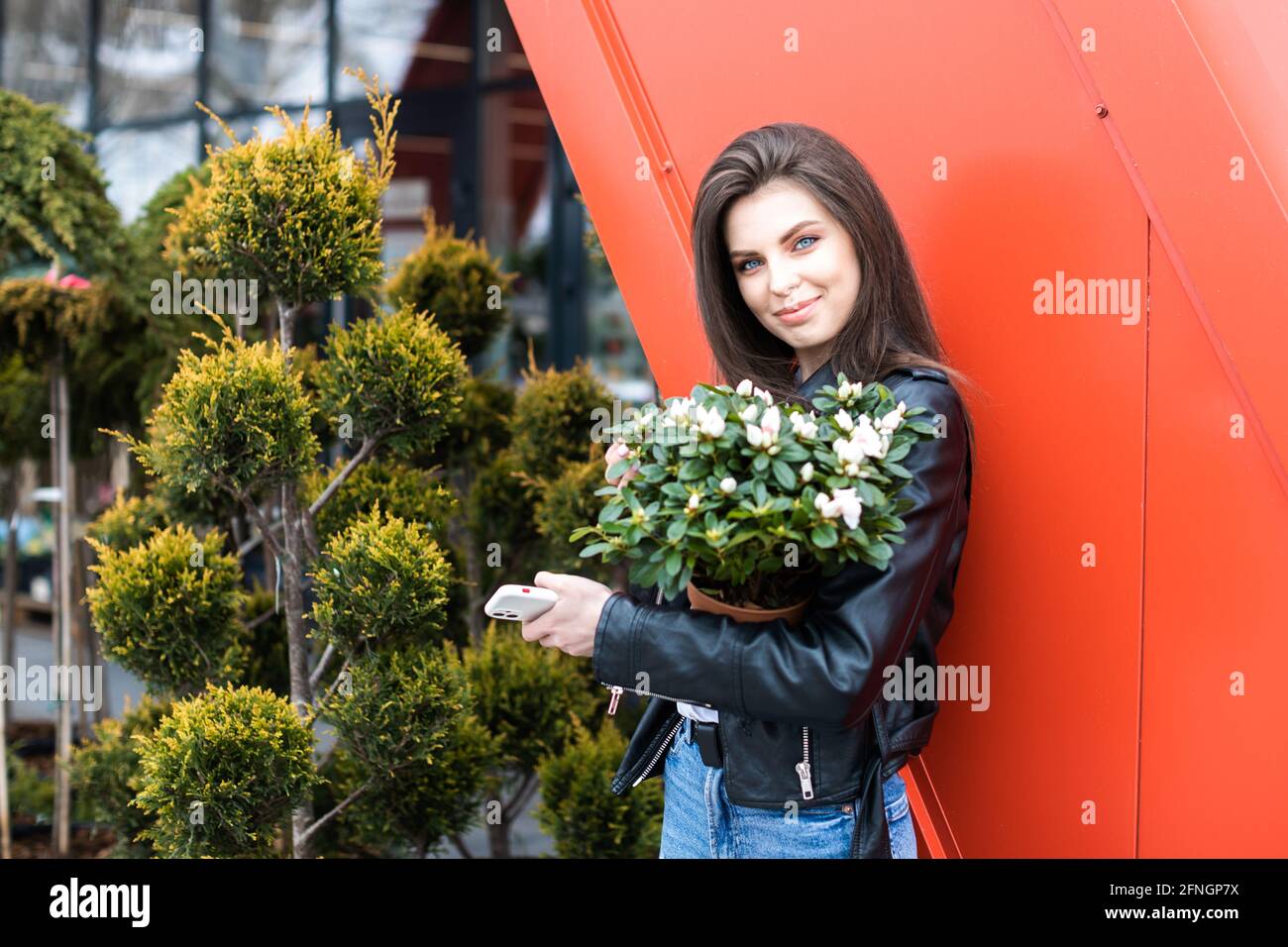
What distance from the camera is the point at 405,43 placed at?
8.27 meters

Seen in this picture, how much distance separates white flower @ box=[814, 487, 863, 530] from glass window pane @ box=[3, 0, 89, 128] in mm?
9825

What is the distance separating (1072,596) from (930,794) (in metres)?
0.49

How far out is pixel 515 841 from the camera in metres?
4.79

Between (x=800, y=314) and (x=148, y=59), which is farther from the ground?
(x=148, y=59)

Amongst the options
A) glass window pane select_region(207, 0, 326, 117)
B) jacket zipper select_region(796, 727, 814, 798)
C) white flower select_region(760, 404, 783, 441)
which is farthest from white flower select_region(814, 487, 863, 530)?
glass window pane select_region(207, 0, 326, 117)

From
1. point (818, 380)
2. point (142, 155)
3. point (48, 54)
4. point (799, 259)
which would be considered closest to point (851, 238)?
point (799, 259)

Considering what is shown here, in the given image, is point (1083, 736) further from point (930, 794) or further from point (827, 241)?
point (827, 241)

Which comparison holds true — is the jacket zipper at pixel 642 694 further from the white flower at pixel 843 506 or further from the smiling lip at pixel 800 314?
the smiling lip at pixel 800 314

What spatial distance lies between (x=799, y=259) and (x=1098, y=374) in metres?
0.58

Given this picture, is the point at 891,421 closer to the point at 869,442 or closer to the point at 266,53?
the point at 869,442

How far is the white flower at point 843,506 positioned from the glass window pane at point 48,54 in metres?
9.83

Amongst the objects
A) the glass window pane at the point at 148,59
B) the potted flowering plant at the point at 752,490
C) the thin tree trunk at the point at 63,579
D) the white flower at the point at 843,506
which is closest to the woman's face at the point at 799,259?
the potted flowering plant at the point at 752,490

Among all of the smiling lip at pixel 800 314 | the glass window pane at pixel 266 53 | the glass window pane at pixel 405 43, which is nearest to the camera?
the smiling lip at pixel 800 314

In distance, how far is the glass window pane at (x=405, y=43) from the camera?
8.17 m
